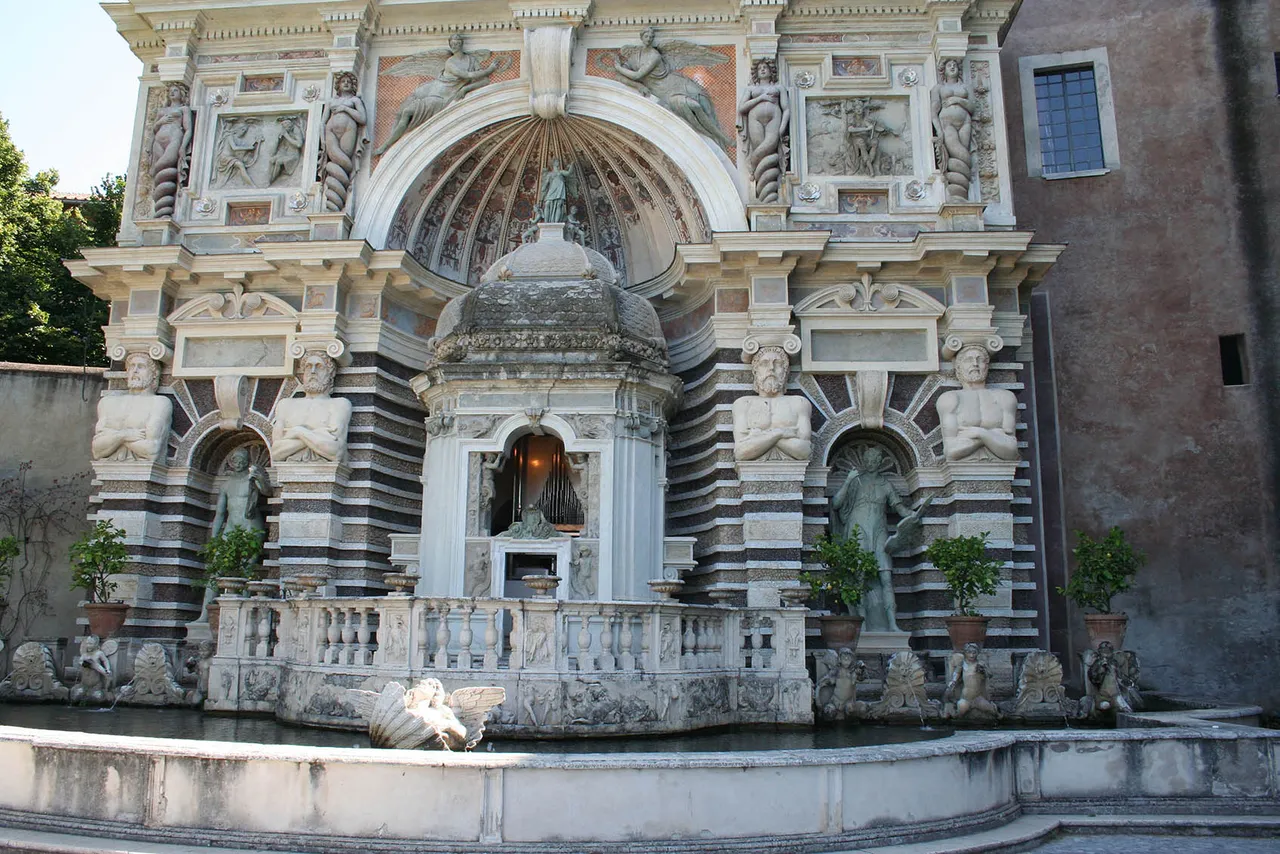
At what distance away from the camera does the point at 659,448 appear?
58.3ft

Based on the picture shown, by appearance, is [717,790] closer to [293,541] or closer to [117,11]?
[293,541]

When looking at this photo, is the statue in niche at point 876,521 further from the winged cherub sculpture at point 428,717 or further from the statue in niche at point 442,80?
the statue in niche at point 442,80

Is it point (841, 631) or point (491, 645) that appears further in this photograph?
point (841, 631)

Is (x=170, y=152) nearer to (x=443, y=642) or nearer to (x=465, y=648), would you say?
(x=443, y=642)

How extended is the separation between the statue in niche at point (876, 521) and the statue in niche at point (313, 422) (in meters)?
8.34

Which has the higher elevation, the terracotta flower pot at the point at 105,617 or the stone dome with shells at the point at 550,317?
the stone dome with shells at the point at 550,317

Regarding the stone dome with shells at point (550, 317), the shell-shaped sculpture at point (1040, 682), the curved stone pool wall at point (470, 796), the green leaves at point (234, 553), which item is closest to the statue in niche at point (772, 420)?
the stone dome with shells at point (550, 317)

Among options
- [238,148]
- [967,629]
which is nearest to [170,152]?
[238,148]

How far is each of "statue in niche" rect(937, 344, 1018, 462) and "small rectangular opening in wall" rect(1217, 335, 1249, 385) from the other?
17.4 feet

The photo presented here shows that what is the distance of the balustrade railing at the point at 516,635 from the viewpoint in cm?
1172

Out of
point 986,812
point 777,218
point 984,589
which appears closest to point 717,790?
point 986,812

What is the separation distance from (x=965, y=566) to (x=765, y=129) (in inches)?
328

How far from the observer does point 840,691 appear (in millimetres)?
14391

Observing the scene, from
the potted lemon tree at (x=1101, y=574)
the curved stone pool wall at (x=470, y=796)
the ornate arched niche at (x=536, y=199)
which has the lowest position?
the curved stone pool wall at (x=470, y=796)
